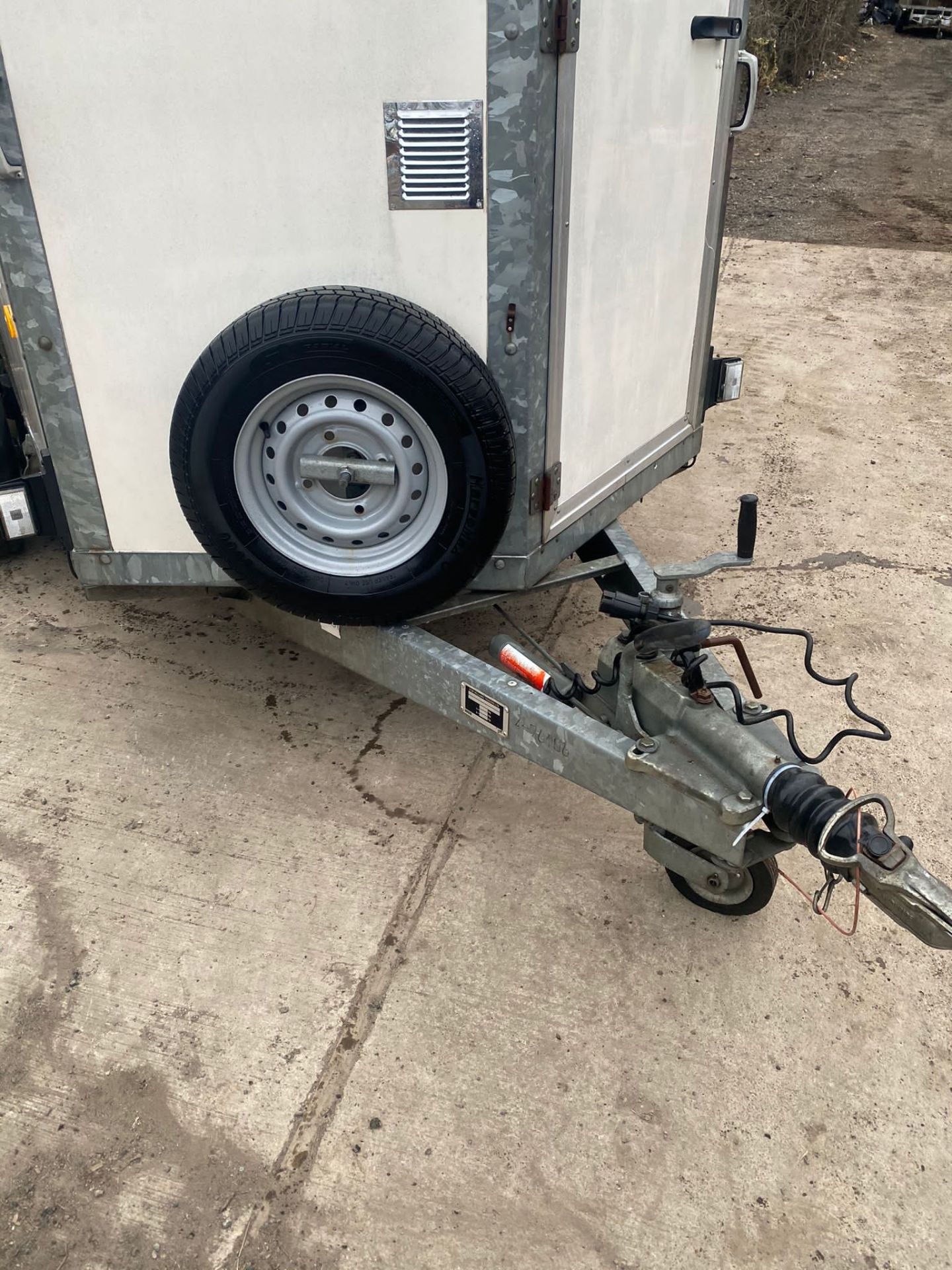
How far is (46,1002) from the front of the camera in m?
2.26

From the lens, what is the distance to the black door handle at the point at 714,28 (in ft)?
8.47

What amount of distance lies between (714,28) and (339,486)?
5.31 ft

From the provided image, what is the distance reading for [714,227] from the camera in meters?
3.06

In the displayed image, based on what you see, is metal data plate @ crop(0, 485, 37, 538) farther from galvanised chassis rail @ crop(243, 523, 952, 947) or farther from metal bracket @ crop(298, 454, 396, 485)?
metal bracket @ crop(298, 454, 396, 485)

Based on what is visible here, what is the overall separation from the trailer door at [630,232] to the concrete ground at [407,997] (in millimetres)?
961

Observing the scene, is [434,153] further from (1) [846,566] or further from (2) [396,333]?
(1) [846,566]

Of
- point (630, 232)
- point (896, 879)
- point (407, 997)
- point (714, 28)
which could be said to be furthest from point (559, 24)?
point (407, 997)

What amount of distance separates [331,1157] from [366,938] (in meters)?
0.54

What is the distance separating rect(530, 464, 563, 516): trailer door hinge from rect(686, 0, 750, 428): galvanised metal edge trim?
3.17ft

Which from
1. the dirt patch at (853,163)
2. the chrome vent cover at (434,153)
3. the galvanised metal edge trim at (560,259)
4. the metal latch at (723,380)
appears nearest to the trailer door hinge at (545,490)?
the galvanised metal edge trim at (560,259)

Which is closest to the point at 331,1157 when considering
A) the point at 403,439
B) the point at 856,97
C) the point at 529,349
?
the point at 403,439

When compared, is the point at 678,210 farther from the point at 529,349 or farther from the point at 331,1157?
the point at 331,1157

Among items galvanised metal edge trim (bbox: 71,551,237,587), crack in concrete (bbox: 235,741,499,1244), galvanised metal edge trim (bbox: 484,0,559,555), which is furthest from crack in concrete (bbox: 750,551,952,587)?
galvanised metal edge trim (bbox: 71,551,237,587)

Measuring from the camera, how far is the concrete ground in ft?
6.18
